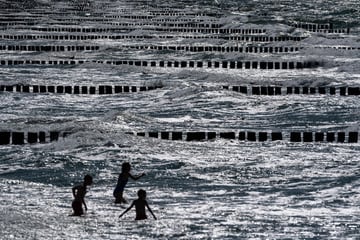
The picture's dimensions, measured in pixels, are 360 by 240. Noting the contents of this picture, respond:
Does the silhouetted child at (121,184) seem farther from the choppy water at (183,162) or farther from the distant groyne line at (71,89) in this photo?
the distant groyne line at (71,89)

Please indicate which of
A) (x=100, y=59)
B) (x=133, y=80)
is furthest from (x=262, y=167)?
(x=100, y=59)

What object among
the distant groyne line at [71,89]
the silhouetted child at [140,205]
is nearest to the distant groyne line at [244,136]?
the silhouetted child at [140,205]

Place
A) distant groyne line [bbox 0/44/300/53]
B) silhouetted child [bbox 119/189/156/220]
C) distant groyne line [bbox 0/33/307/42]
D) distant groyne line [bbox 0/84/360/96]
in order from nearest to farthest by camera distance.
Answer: silhouetted child [bbox 119/189/156/220]
distant groyne line [bbox 0/84/360/96]
distant groyne line [bbox 0/44/300/53]
distant groyne line [bbox 0/33/307/42]

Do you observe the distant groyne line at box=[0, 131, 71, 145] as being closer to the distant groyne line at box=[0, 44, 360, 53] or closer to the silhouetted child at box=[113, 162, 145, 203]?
the silhouetted child at box=[113, 162, 145, 203]

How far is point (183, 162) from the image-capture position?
22344mm

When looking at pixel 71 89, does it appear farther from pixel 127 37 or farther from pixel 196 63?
pixel 127 37

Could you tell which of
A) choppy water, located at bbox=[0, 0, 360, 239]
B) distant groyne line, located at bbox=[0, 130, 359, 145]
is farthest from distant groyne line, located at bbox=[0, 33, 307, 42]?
distant groyne line, located at bbox=[0, 130, 359, 145]

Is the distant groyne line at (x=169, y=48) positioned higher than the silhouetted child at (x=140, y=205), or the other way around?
the silhouetted child at (x=140, y=205)

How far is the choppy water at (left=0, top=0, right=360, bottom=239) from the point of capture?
16.7m

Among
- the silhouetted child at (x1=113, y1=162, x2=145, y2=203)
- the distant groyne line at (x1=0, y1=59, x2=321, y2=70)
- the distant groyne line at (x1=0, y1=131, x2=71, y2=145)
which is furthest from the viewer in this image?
the distant groyne line at (x1=0, y1=59, x2=321, y2=70)

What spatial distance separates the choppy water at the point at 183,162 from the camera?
1673cm

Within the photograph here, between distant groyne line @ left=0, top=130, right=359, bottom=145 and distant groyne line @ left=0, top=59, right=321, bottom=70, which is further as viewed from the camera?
distant groyne line @ left=0, top=59, right=321, bottom=70

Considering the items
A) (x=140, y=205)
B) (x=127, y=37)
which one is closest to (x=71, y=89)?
(x=140, y=205)

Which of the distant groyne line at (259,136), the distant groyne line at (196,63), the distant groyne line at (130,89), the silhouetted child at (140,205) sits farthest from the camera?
the distant groyne line at (196,63)
